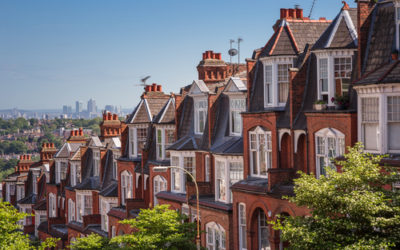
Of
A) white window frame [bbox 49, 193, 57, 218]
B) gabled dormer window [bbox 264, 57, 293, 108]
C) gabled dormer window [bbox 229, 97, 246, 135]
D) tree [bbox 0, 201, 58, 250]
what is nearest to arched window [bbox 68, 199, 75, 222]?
white window frame [bbox 49, 193, 57, 218]

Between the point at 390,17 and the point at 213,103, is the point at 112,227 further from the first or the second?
the point at 390,17

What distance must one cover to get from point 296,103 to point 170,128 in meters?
17.4

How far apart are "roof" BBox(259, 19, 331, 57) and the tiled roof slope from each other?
20.3 ft

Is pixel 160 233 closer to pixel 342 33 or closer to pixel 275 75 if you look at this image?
pixel 275 75

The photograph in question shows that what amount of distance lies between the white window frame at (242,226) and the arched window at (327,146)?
6520mm

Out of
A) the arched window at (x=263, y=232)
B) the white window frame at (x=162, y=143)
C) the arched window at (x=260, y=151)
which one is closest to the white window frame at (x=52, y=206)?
the white window frame at (x=162, y=143)

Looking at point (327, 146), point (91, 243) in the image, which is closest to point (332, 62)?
point (327, 146)

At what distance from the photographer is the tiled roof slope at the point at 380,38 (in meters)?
28.2

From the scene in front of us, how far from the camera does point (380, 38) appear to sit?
2870cm

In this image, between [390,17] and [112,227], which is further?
[112,227]

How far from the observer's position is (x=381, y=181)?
2284 centimetres

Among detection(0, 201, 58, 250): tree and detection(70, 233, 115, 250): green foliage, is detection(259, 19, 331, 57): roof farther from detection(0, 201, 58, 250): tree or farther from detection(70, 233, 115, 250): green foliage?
detection(70, 233, 115, 250): green foliage

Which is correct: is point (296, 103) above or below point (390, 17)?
below

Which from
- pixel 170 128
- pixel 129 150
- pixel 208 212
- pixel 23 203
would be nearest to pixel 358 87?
pixel 208 212
